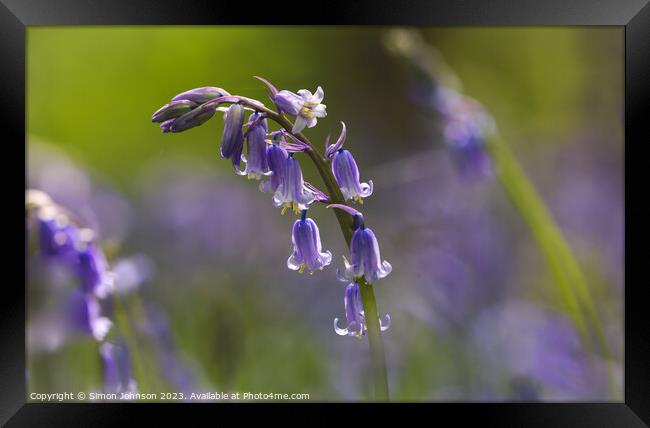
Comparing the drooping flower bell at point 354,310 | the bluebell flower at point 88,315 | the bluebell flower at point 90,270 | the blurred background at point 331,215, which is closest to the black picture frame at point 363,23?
the blurred background at point 331,215

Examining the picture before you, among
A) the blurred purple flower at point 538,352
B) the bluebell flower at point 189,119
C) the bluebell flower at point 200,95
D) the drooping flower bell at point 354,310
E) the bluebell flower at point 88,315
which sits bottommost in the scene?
the blurred purple flower at point 538,352

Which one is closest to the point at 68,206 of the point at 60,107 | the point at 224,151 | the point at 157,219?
the point at 60,107

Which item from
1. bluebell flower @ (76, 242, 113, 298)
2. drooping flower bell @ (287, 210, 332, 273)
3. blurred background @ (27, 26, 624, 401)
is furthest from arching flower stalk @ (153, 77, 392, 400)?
blurred background @ (27, 26, 624, 401)

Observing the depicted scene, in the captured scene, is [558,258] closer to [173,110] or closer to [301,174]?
[301,174]

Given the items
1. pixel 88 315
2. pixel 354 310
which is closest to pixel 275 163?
pixel 354 310

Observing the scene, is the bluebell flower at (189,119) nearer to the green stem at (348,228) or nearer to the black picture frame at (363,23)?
the green stem at (348,228)

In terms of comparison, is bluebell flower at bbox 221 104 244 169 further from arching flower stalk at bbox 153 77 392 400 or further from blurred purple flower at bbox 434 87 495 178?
blurred purple flower at bbox 434 87 495 178

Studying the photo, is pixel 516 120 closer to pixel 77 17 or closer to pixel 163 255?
pixel 163 255
